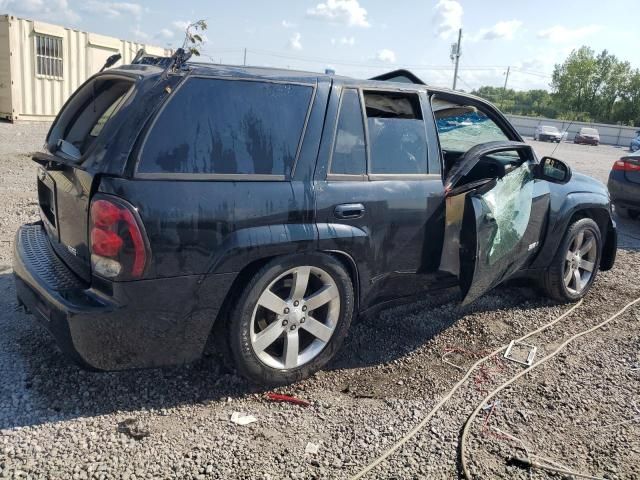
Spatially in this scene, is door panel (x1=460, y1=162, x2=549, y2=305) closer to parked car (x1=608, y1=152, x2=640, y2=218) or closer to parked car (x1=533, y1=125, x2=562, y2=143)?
parked car (x1=608, y1=152, x2=640, y2=218)

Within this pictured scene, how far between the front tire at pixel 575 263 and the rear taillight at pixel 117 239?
357 cm

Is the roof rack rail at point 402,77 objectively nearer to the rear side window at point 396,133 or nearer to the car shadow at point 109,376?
the rear side window at point 396,133

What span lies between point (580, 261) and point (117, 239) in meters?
4.11

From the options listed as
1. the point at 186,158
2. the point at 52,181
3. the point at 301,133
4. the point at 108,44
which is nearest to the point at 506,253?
the point at 301,133

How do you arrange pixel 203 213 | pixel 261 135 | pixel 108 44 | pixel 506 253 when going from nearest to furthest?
pixel 203 213
pixel 261 135
pixel 506 253
pixel 108 44

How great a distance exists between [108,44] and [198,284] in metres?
19.2

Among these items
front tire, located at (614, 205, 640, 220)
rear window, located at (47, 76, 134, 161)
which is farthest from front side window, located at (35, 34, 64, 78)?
front tire, located at (614, 205, 640, 220)

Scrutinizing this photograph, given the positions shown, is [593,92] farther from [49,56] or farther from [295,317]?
[295,317]

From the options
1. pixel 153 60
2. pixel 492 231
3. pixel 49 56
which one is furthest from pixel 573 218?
pixel 49 56

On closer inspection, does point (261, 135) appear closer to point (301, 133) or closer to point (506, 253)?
point (301, 133)

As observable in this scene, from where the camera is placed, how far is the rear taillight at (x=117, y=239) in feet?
8.50

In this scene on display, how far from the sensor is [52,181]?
10.4 ft

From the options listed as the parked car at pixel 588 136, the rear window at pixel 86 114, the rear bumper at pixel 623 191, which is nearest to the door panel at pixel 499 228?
the rear window at pixel 86 114

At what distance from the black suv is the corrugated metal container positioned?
14.6 meters
